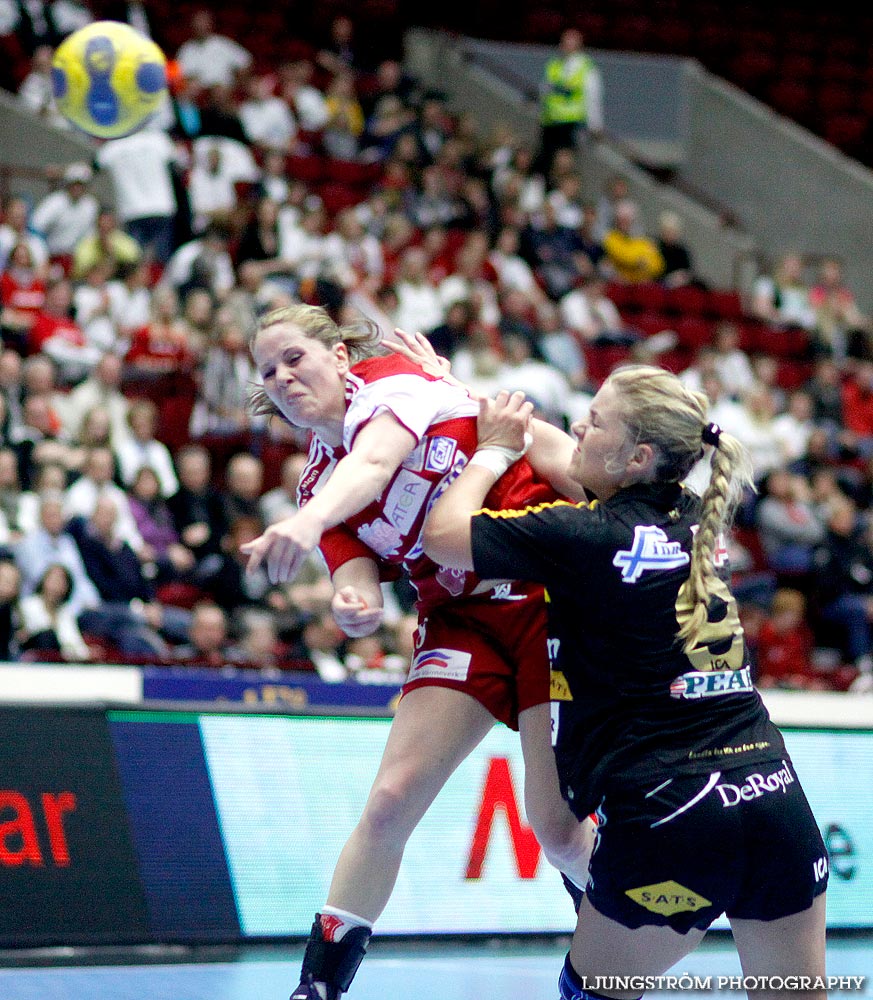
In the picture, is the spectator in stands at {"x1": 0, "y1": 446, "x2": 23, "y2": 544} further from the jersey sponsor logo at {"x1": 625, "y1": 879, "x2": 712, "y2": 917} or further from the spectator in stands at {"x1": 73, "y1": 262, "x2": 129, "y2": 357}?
the jersey sponsor logo at {"x1": 625, "y1": 879, "x2": 712, "y2": 917}

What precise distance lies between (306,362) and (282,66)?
1302cm

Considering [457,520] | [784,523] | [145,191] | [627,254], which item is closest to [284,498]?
[145,191]

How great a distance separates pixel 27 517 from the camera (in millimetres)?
9766

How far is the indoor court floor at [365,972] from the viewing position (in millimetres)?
5285

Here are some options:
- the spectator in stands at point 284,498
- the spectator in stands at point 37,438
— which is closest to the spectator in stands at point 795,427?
the spectator in stands at point 284,498

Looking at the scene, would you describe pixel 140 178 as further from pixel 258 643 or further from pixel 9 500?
pixel 258 643

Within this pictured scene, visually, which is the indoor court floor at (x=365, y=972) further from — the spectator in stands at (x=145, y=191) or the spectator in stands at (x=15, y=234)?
the spectator in stands at (x=145, y=191)

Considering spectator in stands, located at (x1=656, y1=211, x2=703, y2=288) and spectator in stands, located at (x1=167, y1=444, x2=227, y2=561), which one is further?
spectator in stands, located at (x1=656, y1=211, x2=703, y2=288)

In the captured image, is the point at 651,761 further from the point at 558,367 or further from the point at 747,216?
the point at 747,216

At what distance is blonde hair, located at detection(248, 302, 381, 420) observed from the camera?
4.13 meters

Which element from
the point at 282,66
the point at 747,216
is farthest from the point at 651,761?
the point at 747,216

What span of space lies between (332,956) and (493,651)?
0.93 metres

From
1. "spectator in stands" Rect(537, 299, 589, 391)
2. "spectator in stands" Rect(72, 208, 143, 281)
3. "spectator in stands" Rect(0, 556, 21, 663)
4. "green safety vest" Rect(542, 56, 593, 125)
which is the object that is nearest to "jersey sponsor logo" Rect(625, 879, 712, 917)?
"spectator in stands" Rect(0, 556, 21, 663)

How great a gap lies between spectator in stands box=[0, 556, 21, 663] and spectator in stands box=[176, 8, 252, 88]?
7.31 m
